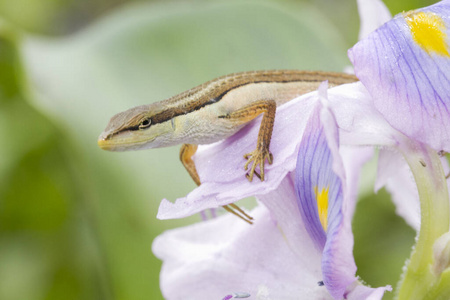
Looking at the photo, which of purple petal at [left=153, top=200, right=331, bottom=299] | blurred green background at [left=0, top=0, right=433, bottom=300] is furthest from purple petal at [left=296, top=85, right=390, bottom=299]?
blurred green background at [left=0, top=0, right=433, bottom=300]

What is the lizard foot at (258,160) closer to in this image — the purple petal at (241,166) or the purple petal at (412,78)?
the purple petal at (241,166)

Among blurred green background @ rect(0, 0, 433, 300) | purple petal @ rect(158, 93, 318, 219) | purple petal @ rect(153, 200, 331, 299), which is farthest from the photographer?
blurred green background @ rect(0, 0, 433, 300)

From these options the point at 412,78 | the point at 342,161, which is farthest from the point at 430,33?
the point at 342,161

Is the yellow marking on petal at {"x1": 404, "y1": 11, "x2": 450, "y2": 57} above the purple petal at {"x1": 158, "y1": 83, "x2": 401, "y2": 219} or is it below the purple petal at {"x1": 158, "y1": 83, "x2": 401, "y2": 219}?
above

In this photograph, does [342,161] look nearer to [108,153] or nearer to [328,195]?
[328,195]

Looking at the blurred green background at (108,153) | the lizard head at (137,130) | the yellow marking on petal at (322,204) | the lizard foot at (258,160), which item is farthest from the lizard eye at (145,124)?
the blurred green background at (108,153)

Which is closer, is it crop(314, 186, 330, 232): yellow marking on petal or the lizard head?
crop(314, 186, 330, 232): yellow marking on petal

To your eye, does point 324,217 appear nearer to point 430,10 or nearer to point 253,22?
point 430,10

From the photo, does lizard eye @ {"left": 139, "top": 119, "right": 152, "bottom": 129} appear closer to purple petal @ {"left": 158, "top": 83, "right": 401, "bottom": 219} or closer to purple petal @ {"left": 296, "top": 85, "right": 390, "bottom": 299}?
purple petal @ {"left": 158, "top": 83, "right": 401, "bottom": 219}
